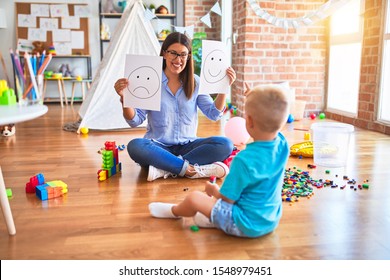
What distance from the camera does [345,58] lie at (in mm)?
3791

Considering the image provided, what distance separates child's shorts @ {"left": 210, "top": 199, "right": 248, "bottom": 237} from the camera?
1251 mm

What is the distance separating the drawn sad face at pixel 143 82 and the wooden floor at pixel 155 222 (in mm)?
417

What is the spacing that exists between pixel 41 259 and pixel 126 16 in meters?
2.72

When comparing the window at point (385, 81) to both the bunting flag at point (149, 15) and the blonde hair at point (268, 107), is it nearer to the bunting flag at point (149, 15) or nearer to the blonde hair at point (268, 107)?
the bunting flag at point (149, 15)

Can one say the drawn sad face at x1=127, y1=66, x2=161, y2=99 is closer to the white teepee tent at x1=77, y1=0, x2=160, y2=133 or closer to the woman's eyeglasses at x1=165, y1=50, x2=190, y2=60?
the woman's eyeglasses at x1=165, y1=50, x2=190, y2=60

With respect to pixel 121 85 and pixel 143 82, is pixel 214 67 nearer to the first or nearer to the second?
pixel 143 82

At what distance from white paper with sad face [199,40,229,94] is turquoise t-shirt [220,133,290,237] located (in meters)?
0.70

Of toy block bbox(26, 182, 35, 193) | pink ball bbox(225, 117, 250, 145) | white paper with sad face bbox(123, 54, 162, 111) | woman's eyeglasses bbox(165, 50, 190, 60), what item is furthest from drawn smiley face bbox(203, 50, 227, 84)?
toy block bbox(26, 182, 35, 193)

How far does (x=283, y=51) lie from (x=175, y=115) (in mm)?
2299

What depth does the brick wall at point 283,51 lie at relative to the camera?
3.83 metres

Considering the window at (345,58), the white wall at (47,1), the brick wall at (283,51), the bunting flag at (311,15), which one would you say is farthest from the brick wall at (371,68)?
the white wall at (47,1)

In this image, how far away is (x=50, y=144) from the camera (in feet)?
9.28
